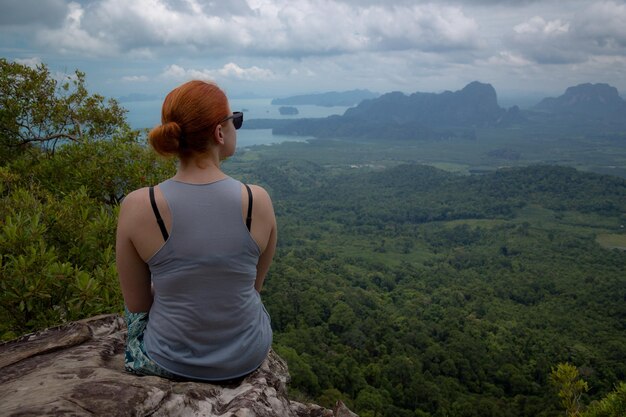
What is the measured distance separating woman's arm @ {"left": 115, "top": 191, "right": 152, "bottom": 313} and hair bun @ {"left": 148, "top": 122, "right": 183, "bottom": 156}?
10.0 inches

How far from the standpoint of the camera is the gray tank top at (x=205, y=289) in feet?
6.61

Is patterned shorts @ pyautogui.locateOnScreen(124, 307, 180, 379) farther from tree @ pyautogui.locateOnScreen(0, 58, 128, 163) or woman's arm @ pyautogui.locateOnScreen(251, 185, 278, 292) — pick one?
tree @ pyautogui.locateOnScreen(0, 58, 128, 163)

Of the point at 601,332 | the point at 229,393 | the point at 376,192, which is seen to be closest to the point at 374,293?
the point at 601,332

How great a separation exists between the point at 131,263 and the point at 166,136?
0.68 metres

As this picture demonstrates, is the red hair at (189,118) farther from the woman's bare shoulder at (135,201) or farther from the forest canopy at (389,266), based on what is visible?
the forest canopy at (389,266)

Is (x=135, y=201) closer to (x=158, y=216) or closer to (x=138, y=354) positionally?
(x=158, y=216)

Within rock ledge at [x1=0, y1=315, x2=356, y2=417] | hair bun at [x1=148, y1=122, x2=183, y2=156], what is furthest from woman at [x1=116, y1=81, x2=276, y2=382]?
rock ledge at [x1=0, y1=315, x2=356, y2=417]

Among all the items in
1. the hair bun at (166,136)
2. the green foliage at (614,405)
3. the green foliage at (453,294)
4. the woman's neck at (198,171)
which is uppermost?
the hair bun at (166,136)

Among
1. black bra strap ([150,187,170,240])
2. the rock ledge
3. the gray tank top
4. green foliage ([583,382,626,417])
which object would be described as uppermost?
black bra strap ([150,187,170,240])

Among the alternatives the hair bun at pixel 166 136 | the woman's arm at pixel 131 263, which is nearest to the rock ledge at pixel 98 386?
the woman's arm at pixel 131 263

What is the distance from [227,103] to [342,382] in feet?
86.6

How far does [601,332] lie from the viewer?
37.8 meters

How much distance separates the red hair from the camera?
1990mm

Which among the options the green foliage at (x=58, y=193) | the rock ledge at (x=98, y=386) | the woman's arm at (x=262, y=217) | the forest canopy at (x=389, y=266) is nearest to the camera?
the rock ledge at (x=98, y=386)
